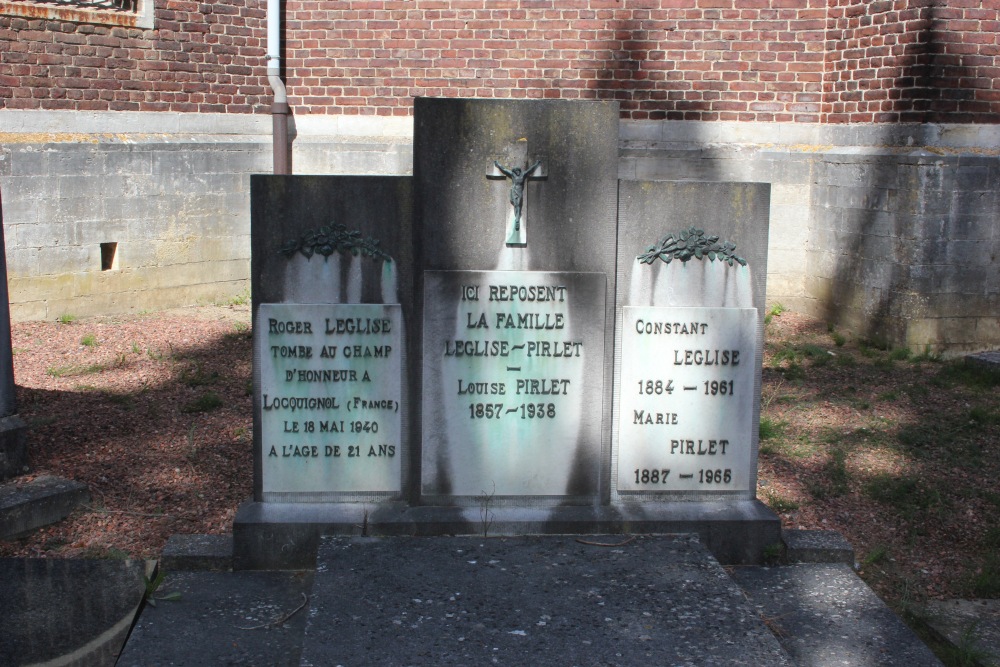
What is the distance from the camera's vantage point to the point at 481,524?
4262 millimetres

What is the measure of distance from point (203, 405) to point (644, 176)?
5.14m

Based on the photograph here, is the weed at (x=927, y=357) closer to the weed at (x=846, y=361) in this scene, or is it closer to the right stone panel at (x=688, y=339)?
the weed at (x=846, y=361)

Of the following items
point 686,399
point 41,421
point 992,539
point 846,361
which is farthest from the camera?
point 846,361

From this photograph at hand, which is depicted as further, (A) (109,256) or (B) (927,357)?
(A) (109,256)

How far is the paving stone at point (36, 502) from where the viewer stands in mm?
4762

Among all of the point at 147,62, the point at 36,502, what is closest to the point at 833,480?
the point at 36,502

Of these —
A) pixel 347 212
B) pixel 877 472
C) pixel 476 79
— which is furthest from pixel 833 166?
pixel 347 212

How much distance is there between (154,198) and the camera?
9.85 meters

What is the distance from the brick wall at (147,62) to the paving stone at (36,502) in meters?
4.91

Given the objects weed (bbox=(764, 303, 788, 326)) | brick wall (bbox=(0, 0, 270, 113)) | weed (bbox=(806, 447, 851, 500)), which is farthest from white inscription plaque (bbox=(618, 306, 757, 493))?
brick wall (bbox=(0, 0, 270, 113))

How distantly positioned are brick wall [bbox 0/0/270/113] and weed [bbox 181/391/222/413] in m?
3.69

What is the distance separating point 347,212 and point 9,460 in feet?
7.71

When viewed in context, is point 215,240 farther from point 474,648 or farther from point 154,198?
point 474,648

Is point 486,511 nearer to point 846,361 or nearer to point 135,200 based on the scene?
point 846,361
